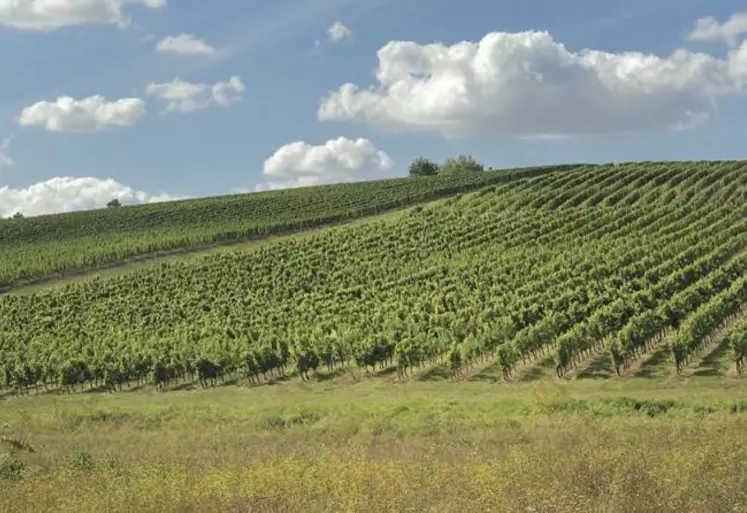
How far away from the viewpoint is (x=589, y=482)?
10.8 metres

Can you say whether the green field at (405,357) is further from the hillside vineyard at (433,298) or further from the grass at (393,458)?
the hillside vineyard at (433,298)

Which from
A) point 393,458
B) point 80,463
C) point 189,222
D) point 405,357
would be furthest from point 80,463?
point 189,222

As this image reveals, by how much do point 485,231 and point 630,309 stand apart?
3478cm

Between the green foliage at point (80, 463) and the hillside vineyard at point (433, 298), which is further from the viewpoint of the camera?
the hillside vineyard at point (433, 298)

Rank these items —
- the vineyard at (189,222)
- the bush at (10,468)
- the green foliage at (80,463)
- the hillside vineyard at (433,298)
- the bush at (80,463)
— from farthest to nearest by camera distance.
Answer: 1. the vineyard at (189,222)
2. the hillside vineyard at (433,298)
3. the bush at (80,463)
4. the green foliage at (80,463)
5. the bush at (10,468)

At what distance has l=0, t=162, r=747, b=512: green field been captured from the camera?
11.3 meters

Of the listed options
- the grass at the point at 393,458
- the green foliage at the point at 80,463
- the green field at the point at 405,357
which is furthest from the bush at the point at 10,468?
the green foliage at the point at 80,463

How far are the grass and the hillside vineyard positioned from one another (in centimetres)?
1479

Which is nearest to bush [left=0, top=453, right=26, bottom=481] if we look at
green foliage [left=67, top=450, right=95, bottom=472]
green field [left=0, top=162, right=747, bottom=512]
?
green field [left=0, top=162, right=747, bottom=512]

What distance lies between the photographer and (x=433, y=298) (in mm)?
55812

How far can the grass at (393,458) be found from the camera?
10.3 meters

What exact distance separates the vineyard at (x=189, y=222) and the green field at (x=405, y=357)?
723mm

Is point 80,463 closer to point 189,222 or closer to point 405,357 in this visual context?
point 405,357

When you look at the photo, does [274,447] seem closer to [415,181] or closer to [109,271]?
[109,271]
